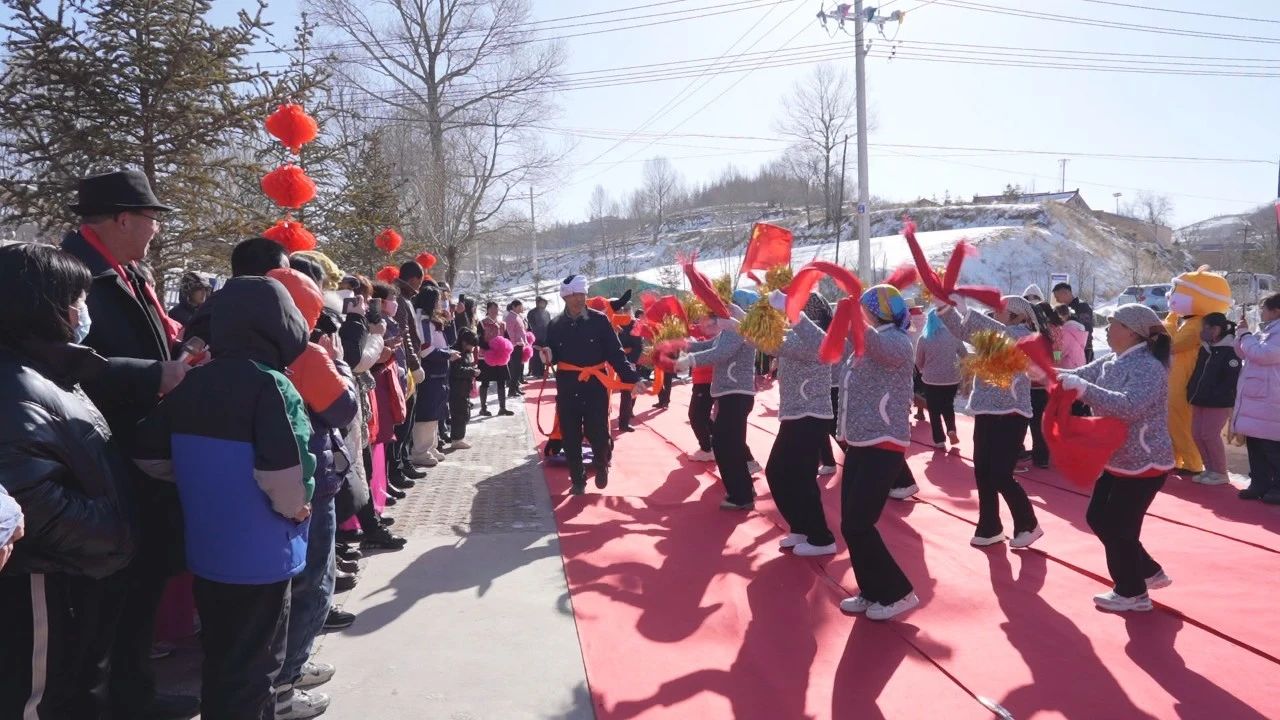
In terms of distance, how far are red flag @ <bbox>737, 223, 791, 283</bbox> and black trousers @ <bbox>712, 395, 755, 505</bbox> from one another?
1.12 meters

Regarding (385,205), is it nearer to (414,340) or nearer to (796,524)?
(414,340)

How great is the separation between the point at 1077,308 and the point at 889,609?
6972 mm

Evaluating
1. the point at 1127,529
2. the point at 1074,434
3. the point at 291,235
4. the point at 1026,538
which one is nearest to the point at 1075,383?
the point at 1074,434

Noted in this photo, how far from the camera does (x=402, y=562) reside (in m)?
5.11

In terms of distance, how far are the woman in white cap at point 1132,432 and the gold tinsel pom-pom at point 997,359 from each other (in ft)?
0.89

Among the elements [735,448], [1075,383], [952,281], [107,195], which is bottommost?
[735,448]

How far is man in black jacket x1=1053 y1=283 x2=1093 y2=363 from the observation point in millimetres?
8617

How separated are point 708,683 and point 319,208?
9044mm

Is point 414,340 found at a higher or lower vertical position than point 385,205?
lower


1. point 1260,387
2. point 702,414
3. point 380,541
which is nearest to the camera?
point 380,541

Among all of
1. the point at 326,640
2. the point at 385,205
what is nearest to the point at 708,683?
the point at 326,640

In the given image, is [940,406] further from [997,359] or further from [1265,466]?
[997,359]

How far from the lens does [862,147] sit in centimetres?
1700

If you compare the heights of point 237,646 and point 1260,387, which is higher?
point 237,646
